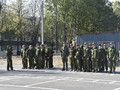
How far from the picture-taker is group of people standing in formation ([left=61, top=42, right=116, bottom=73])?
16.9 m

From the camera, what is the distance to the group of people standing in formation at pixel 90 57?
1691 centimetres

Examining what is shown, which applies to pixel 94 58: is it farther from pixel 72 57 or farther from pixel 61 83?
pixel 61 83

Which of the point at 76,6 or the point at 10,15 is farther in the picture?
the point at 10,15

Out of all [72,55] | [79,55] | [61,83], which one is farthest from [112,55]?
[61,83]

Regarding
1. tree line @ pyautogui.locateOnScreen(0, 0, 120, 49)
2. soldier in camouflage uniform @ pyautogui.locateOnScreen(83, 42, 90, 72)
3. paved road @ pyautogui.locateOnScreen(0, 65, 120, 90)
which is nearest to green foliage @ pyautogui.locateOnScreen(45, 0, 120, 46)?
tree line @ pyautogui.locateOnScreen(0, 0, 120, 49)

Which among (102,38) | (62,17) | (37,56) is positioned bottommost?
(37,56)

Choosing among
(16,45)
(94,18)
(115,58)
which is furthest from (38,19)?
(115,58)

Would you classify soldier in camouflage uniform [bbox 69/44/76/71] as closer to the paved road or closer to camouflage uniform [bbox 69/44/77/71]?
camouflage uniform [bbox 69/44/77/71]

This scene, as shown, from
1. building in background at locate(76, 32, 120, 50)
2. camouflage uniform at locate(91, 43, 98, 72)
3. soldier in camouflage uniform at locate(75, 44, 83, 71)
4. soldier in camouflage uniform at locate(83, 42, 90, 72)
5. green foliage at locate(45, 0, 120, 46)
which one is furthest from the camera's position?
green foliage at locate(45, 0, 120, 46)

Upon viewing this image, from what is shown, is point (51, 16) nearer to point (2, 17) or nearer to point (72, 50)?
point (2, 17)

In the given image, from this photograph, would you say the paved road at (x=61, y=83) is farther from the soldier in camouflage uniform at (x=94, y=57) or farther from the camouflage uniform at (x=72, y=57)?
the camouflage uniform at (x=72, y=57)

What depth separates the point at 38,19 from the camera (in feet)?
189

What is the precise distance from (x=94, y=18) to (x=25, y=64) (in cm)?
2409

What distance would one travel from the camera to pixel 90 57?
17641 mm
